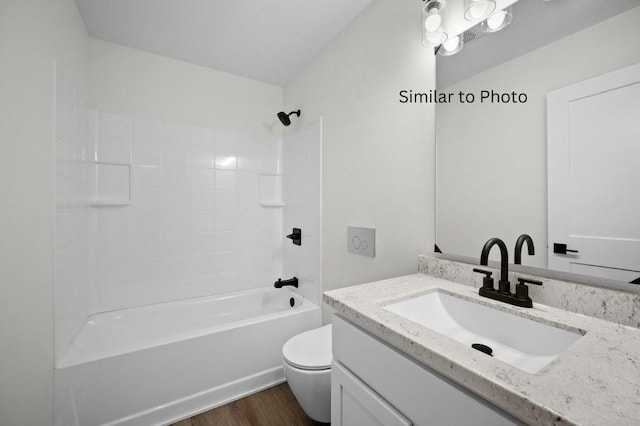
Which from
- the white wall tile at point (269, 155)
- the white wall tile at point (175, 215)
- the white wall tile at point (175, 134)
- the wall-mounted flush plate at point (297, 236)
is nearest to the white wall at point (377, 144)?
the wall-mounted flush plate at point (297, 236)

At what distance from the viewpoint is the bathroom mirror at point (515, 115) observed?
0.76m

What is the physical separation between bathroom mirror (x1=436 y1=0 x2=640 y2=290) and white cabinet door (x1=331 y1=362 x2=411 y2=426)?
0.69 m

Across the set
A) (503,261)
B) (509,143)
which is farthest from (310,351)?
(509,143)

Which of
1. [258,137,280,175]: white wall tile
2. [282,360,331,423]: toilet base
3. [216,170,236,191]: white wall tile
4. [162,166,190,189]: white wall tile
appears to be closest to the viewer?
[282,360,331,423]: toilet base

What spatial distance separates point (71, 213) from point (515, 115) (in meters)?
2.19

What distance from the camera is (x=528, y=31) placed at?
0.91 m

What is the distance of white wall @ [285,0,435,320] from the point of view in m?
1.29

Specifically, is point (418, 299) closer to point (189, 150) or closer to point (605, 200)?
point (605, 200)

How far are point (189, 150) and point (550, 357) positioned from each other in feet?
7.95

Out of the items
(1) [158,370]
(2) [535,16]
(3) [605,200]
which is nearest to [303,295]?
(1) [158,370]

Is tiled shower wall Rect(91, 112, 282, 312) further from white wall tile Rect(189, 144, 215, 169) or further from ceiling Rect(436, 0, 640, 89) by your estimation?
ceiling Rect(436, 0, 640, 89)

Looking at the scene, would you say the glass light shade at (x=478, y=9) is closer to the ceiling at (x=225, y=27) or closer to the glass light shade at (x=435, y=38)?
the glass light shade at (x=435, y=38)

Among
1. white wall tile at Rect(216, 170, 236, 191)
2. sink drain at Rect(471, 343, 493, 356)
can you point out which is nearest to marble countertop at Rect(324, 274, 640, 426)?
sink drain at Rect(471, 343, 493, 356)

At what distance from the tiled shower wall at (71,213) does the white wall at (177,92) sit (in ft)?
0.90
